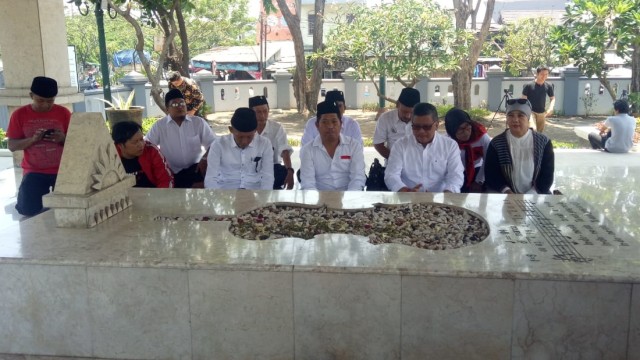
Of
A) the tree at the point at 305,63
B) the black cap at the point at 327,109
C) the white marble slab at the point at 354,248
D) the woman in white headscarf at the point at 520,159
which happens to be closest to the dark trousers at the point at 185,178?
the black cap at the point at 327,109

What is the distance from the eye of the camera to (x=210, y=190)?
4.75 meters

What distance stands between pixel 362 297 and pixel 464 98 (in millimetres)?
12836

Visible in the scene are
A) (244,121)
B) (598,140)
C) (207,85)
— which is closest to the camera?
(244,121)

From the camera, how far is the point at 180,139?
5.84 metres

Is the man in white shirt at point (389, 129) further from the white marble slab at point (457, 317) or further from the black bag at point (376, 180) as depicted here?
the white marble slab at point (457, 317)

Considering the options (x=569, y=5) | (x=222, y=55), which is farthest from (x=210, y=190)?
(x=222, y=55)

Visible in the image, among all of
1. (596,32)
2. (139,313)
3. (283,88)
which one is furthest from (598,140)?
(283,88)

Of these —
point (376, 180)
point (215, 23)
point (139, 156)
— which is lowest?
point (376, 180)

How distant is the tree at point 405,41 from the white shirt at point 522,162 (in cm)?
769

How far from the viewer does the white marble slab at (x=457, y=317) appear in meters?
2.84

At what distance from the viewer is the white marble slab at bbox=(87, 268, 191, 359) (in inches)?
120

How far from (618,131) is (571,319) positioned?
7462 millimetres

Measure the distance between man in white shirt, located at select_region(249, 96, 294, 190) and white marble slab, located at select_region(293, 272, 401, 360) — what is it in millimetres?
3032

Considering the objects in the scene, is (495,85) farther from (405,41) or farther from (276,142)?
(276,142)
